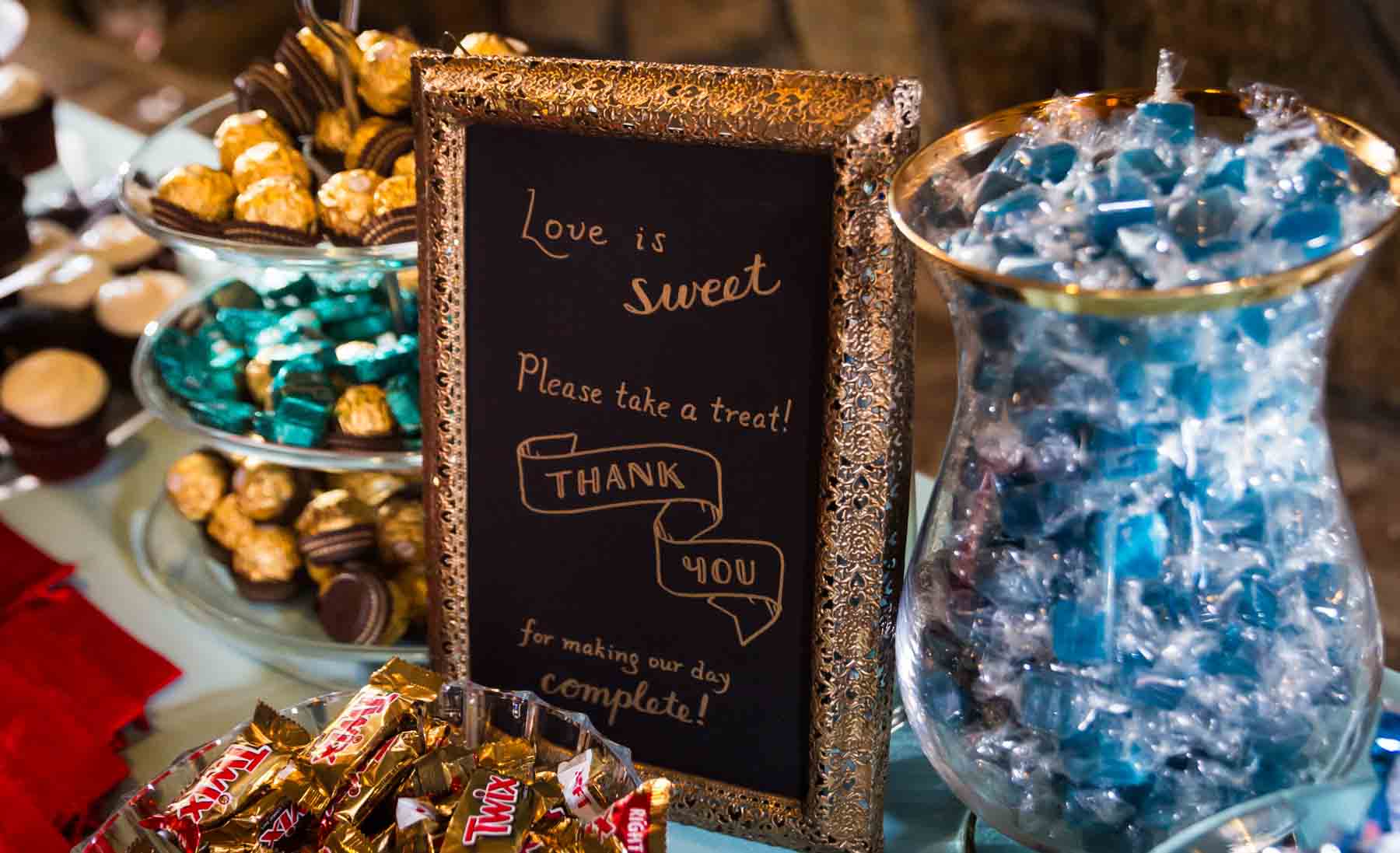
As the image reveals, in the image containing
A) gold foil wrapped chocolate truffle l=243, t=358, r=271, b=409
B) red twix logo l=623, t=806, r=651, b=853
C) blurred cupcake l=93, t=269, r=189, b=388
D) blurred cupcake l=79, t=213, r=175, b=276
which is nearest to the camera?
red twix logo l=623, t=806, r=651, b=853

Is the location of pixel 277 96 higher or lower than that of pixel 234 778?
higher

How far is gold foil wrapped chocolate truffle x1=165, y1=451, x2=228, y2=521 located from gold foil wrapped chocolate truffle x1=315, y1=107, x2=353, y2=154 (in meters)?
0.30

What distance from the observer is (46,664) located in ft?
3.45

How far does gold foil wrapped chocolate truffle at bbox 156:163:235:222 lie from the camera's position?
1.05m

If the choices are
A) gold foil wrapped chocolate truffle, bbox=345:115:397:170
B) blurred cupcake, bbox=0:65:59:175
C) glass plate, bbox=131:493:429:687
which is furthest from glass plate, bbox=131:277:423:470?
blurred cupcake, bbox=0:65:59:175

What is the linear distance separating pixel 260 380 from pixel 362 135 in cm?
22

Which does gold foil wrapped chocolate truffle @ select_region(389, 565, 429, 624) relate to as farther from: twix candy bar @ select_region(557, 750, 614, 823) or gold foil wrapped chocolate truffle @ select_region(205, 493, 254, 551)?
twix candy bar @ select_region(557, 750, 614, 823)

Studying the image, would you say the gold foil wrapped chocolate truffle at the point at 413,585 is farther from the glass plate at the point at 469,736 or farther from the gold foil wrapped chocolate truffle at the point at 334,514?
the glass plate at the point at 469,736

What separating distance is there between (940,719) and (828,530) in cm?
13

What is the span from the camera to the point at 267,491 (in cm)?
111

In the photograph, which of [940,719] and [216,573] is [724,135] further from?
[216,573]

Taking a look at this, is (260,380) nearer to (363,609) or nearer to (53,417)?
(363,609)

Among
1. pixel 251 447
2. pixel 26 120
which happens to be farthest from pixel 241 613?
pixel 26 120

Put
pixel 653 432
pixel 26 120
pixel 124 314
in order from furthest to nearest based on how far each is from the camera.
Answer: pixel 26 120
pixel 124 314
pixel 653 432
